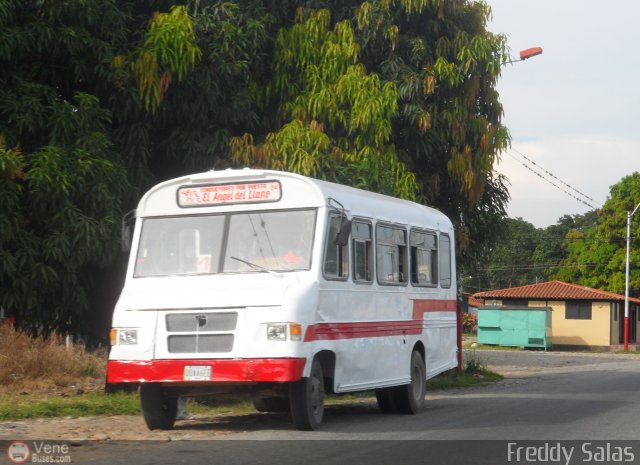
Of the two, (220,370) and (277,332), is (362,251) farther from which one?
(220,370)

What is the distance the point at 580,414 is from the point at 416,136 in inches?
291

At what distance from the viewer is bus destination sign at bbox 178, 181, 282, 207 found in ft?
45.6

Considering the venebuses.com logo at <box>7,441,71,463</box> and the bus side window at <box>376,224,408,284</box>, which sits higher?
the bus side window at <box>376,224,408,284</box>

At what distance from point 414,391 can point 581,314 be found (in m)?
49.7

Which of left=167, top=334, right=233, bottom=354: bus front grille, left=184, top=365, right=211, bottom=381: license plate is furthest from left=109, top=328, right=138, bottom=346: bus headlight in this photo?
left=184, top=365, right=211, bottom=381: license plate

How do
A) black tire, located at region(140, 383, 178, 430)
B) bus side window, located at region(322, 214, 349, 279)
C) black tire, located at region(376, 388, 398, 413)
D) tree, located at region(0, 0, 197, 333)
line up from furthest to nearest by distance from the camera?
black tire, located at region(376, 388, 398, 413), tree, located at region(0, 0, 197, 333), bus side window, located at region(322, 214, 349, 279), black tire, located at region(140, 383, 178, 430)

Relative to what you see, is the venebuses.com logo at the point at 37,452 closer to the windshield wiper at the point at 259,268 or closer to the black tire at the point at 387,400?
the windshield wiper at the point at 259,268

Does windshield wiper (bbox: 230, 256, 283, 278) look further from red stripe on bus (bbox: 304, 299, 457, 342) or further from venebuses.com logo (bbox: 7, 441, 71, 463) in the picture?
venebuses.com logo (bbox: 7, 441, 71, 463)

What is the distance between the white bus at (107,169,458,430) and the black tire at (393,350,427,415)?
1.63ft

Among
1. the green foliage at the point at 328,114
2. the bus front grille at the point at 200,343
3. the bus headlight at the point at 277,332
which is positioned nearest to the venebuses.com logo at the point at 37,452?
the bus front grille at the point at 200,343

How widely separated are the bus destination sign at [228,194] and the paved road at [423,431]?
278cm

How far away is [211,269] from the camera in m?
13.6

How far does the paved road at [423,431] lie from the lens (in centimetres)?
1094

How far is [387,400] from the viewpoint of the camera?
16.6 m
